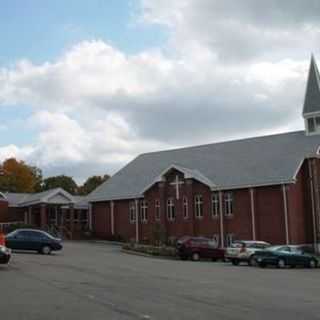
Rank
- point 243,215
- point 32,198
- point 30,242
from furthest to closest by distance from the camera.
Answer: point 32,198 < point 243,215 < point 30,242

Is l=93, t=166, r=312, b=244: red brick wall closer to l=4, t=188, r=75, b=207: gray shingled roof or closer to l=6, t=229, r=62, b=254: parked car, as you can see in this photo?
l=4, t=188, r=75, b=207: gray shingled roof

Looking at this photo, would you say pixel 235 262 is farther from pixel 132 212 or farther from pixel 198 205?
pixel 132 212

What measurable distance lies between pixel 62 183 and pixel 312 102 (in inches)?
2214

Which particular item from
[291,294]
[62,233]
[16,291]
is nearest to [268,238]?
[62,233]

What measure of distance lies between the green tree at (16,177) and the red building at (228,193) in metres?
35.2

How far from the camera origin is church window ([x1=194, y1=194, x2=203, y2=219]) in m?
56.9

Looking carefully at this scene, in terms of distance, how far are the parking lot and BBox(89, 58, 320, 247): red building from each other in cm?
2546

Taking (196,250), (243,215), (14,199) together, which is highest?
(14,199)

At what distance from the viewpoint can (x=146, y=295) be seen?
18219mm

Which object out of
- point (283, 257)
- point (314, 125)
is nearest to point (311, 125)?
point (314, 125)

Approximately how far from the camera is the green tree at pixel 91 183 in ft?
355

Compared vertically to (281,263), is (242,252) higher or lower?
higher

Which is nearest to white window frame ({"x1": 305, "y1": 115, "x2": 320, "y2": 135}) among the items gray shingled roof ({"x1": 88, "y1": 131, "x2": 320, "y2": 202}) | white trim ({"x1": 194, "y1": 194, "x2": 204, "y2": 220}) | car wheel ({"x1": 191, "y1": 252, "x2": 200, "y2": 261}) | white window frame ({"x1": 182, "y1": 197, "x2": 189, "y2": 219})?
gray shingled roof ({"x1": 88, "y1": 131, "x2": 320, "y2": 202})

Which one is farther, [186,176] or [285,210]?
[186,176]
